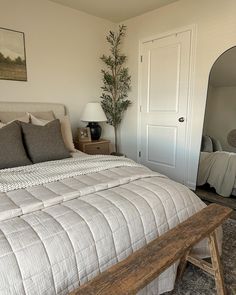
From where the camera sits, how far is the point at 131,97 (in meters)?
3.75

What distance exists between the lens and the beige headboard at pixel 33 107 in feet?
8.83

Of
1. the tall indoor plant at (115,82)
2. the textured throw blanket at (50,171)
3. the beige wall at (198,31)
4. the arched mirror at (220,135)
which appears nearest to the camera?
the textured throw blanket at (50,171)

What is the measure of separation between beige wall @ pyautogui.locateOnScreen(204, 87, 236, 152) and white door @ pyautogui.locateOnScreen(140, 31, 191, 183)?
0.31m

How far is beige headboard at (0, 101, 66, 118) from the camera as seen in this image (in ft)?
8.83

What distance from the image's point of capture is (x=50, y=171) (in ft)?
5.62

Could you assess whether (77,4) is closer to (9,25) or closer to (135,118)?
(9,25)

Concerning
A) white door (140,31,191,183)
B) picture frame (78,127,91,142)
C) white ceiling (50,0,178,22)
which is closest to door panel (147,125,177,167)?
white door (140,31,191,183)

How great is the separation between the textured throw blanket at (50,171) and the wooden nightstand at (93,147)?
1082 millimetres

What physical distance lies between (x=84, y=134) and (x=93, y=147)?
242 millimetres

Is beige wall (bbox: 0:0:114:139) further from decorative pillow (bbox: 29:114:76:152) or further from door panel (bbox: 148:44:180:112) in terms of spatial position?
door panel (bbox: 148:44:180:112)

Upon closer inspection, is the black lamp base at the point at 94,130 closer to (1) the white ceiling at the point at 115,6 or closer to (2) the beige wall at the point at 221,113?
(2) the beige wall at the point at 221,113

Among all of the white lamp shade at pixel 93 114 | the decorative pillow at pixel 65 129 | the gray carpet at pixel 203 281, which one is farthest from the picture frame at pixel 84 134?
the gray carpet at pixel 203 281

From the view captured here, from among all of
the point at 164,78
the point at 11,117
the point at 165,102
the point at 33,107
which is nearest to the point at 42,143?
the point at 11,117

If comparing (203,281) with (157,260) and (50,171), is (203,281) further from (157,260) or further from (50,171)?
(50,171)
